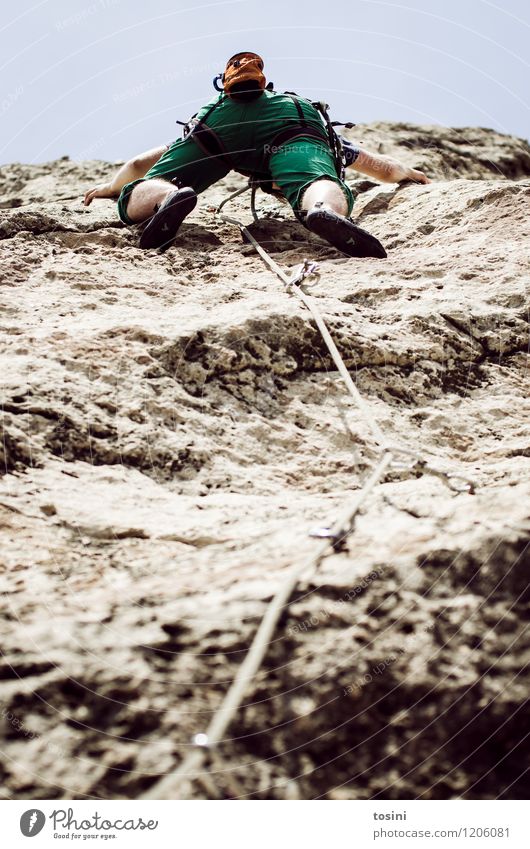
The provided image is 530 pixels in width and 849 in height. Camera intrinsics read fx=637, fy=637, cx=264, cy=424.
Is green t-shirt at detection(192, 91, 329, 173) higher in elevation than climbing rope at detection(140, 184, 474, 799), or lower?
higher

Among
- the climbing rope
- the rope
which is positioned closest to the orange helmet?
the climbing rope

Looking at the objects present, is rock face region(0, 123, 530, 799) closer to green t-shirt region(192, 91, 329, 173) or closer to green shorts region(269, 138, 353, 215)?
green shorts region(269, 138, 353, 215)

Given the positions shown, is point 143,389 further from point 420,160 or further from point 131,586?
point 420,160

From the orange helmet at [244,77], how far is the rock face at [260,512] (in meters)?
0.86

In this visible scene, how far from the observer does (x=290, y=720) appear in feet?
3.61

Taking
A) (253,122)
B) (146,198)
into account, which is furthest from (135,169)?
(253,122)

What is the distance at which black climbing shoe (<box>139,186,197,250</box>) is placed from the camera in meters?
2.84

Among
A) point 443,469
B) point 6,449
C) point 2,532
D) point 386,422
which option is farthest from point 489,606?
point 6,449

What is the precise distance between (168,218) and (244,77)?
0.95m

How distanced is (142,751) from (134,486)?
0.75 metres

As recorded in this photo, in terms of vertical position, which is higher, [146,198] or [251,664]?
[146,198]

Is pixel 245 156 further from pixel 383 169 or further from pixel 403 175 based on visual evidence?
pixel 403 175

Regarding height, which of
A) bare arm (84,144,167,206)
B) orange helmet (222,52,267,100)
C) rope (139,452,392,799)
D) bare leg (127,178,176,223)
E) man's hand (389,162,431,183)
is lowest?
rope (139,452,392,799)

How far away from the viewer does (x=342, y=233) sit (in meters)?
2.72
